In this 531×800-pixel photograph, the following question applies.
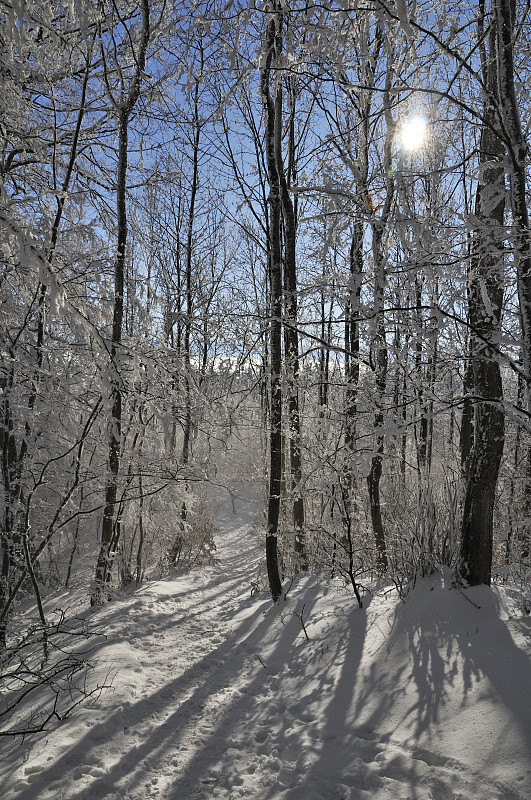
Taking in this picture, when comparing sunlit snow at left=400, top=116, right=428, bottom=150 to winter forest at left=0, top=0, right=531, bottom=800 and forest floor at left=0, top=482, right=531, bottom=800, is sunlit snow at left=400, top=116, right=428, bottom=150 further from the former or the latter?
forest floor at left=0, top=482, right=531, bottom=800

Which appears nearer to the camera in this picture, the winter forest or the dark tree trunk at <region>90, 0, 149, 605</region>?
the winter forest

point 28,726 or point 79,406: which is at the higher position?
point 79,406

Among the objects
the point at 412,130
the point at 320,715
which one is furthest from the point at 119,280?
the point at 320,715

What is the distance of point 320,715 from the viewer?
299 cm

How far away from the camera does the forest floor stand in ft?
7.50

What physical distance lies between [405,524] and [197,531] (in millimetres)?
5640

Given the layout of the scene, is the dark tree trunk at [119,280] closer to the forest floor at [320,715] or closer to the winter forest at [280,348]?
the winter forest at [280,348]

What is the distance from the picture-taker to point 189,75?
2.57m

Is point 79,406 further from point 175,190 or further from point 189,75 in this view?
point 175,190

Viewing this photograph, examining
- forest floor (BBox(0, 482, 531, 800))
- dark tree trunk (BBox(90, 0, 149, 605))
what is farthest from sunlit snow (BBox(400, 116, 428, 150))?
dark tree trunk (BBox(90, 0, 149, 605))

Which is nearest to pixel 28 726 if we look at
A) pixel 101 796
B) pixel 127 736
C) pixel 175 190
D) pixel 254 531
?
pixel 127 736

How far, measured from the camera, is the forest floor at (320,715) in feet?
7.50

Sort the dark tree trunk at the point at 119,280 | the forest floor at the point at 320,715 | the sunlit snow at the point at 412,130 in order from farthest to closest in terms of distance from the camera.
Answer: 1. the dark tree trunk at the point at 119,280
2. the sunlit snow at the point at 412,130
3. the forest floor at the point at 320,715

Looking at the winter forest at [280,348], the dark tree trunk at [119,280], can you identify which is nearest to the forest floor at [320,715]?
the winter forest at [280,348]
